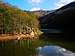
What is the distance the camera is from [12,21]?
3741 cm

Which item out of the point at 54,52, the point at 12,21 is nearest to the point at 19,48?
the point at 54,52

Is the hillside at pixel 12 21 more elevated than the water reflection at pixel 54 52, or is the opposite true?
the hillside at pixel 12 21

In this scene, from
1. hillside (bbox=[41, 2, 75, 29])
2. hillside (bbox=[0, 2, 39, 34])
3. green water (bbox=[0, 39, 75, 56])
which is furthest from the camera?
hillside (bbox=[41, 2, 75, 29])

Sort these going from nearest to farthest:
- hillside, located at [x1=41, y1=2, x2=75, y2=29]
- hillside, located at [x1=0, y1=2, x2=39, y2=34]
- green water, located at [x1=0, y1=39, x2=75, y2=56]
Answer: green water, located at [x1=0, y1=39, x2=75, y2=56] → hillside, located at [x1=0, y1=2, x2=39, y2=34] → hillside, located at [x1=41, y1=2, x2=75, y2=29]

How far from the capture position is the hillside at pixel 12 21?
118 feet

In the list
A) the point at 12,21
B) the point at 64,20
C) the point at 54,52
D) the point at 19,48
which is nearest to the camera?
the point at 54,52

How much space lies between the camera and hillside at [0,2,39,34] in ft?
118

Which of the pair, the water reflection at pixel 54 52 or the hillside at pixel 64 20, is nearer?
the water reflection at pixel 54 52

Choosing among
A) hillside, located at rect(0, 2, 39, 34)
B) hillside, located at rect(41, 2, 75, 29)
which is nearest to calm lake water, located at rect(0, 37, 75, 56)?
hillside, located at rect(0, 2, 39, 34)

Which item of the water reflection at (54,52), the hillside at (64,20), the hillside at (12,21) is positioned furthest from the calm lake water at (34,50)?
the hillside at (64,20)

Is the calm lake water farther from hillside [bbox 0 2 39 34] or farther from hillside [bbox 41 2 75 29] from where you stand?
hillside [bbox 41 2 75 29]

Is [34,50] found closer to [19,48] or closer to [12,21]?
[19,48]

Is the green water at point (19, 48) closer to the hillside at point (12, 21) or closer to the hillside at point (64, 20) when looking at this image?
the hillside at point (12, 21)

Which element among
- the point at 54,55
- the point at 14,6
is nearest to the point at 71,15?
the point at 14,6
